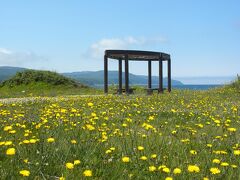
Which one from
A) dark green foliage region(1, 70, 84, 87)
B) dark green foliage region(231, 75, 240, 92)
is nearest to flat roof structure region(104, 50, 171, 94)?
dark green foliage region(231, 75, 240, 92)

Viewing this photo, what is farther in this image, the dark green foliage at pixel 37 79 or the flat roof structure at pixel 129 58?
the dark green foliage at pixel 37 79

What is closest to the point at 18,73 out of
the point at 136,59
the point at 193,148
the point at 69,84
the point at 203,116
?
the point at 69,84

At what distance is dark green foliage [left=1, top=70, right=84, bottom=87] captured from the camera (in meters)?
36.5

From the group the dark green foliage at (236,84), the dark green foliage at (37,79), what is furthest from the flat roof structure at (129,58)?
the dark green foliage at (37,79)

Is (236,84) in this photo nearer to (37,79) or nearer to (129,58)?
(129,58)

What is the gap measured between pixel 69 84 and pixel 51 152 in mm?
32004

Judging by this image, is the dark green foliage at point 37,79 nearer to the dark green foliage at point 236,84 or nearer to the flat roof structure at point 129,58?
the flat roof structure at point 129,58

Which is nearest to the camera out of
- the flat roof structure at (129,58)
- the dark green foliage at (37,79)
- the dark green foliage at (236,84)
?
the flat roof structure at (129,58)

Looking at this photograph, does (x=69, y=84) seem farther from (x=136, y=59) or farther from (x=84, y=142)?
(x=84, y=142)

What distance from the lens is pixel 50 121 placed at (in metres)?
8.20

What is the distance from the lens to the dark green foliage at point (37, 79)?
3650cm

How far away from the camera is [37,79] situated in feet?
120

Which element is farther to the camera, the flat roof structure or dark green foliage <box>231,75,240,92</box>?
dark green foliage <box>231,75,240,92</box>

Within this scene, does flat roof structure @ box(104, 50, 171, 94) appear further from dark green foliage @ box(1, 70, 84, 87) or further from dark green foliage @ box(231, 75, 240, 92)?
dark green foliage @ box(1, 70, 84, 87)
